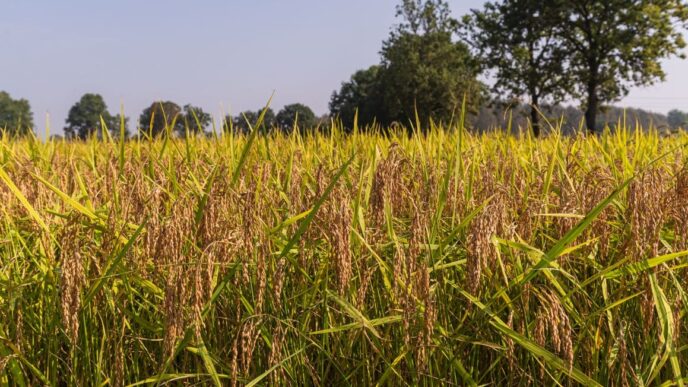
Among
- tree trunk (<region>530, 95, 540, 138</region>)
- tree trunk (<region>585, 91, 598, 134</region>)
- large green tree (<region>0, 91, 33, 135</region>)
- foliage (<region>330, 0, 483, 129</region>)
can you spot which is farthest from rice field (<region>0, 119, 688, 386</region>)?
large green tree (<region>0, 91, 33, 135</region>)

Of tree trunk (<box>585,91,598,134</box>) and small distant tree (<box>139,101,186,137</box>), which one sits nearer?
small distant tree (<box>139,101,186,137</box>)

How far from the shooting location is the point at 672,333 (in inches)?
75.9

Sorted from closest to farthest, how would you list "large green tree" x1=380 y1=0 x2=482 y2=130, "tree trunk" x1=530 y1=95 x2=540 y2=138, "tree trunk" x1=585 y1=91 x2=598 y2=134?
1. "tree trunk" x1=530 y1=95 x2=540 y2=138
2. "tree trunk" x1=585 y1=91 x2=598 y2=134
3. "large green tree" x1=380 y1=0 x2=482 y2=130

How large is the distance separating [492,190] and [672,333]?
988 mm

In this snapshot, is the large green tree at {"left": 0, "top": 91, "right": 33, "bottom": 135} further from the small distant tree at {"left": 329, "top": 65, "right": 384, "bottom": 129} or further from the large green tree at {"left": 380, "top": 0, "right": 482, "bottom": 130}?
the large green tree at {"left": 380, "top": 0, "right": 482, "bottom": 130}

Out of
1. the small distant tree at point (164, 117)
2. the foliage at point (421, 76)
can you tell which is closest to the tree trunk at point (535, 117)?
the small distant tree at point (164, 117)

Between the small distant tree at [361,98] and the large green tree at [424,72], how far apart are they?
4.73 feet

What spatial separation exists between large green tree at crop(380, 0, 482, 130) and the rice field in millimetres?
45072

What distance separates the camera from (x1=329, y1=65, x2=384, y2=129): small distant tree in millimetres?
53562

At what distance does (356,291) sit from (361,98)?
60061 mm

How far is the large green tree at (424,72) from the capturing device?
48.8 meters

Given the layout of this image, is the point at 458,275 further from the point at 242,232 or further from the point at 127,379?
the point at 127,379

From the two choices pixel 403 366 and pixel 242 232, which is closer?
pixel 242 232

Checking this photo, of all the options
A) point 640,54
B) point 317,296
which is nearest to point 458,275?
point 317,296
